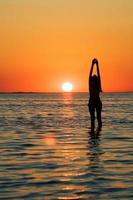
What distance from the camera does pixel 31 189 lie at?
26.9 ft

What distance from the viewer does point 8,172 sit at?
9664mm

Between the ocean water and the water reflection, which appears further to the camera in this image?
the water reflection

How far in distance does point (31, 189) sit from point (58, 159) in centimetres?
330

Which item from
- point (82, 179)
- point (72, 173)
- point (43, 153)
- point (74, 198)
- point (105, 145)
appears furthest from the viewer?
point (105, 145)

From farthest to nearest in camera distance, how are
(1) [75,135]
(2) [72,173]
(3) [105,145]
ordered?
(1) [75,135], (3) [105,145], (2) [72,173]

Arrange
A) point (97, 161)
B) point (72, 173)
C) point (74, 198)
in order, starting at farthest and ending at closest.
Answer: point (97, 161), point (72, 173), point (74, 198)

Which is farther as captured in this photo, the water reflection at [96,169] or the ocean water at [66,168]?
the water reflection at [96,169]

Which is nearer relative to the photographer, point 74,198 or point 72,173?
point 74,198

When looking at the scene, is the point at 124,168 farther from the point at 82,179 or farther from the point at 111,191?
the point at 111,191

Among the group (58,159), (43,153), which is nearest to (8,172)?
(58,159)

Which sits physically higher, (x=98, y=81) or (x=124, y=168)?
(x=98, y=81)

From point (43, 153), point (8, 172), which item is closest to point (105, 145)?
point (43, 153)

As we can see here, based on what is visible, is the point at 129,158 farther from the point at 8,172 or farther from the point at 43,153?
the point at 8,172

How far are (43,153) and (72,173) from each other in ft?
9.84
